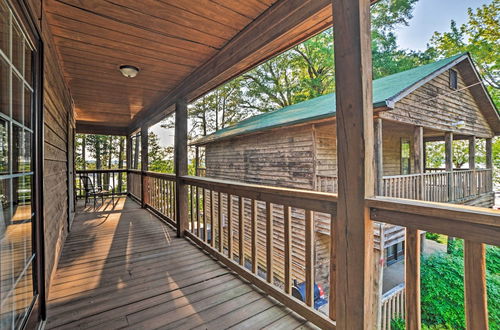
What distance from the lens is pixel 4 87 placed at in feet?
3.31

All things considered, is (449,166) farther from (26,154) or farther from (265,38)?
(26,154)

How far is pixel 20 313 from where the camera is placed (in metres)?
1.20

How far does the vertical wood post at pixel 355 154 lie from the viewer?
1179mm

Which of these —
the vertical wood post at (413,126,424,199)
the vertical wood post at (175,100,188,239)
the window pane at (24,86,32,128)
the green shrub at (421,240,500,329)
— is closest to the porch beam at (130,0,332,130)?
the vertical wood post at (175,100,188,239)

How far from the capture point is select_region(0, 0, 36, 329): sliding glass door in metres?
1.00

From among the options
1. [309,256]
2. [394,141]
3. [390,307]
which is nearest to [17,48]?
[309,256]

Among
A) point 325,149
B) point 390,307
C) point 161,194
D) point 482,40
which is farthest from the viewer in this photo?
point 482,40

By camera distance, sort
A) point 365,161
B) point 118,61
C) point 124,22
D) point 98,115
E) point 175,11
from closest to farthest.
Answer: point 365,161, point 175,11, point 124,22, point 118,61, point 98,115

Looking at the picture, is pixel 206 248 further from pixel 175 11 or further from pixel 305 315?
pixel 175 11

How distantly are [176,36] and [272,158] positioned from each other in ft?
16.2

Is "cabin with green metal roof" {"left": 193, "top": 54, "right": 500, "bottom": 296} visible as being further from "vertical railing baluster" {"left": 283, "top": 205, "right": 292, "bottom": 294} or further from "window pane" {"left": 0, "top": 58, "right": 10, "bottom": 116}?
"window pane" {"left": 0, "top": 58, "right": 10, "bottom": 116}

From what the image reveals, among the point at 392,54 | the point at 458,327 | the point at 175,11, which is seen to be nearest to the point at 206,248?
the point at 175,11

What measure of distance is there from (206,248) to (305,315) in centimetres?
158

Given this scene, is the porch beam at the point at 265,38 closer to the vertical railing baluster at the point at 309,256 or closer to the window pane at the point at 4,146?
the vertical railing baluster at the point at 309,256
